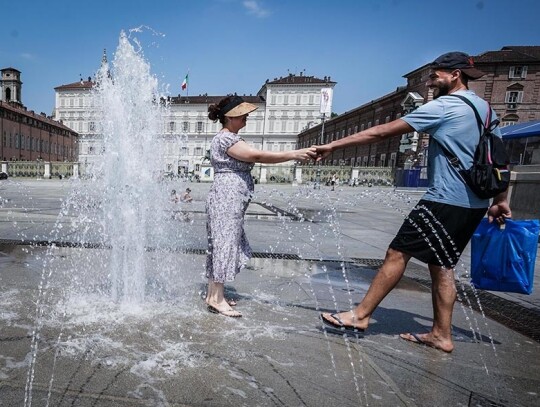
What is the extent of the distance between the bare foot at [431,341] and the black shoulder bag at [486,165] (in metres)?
0.96

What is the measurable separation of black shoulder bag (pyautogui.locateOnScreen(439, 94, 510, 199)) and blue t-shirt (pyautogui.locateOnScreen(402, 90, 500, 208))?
26 millimetres

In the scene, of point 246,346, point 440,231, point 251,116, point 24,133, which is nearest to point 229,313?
point 246,346

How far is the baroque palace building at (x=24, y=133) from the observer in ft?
181

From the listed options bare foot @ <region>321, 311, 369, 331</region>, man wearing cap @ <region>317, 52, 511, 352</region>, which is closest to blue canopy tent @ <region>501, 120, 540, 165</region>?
man wearing cap @ <region>317, 52, 511, 352</region>

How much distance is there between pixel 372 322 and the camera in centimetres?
289

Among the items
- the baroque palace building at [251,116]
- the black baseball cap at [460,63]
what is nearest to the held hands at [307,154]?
the black baseball cap at [460,63]

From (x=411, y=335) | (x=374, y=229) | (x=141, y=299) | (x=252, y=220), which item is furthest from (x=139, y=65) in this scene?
(x=374, y=229)

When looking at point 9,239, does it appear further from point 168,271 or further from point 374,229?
point 374,229

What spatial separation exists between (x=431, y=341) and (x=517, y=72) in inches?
1858

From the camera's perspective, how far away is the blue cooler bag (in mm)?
2473

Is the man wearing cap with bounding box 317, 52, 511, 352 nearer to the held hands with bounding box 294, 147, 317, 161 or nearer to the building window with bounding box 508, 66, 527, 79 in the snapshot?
the held hands with bounding box 294, 147, 317, 161

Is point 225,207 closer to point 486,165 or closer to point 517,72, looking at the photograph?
point 486,165

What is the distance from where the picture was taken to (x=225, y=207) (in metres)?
2.85

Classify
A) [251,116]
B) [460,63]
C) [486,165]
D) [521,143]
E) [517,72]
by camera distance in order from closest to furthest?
[486,165] → [460,63] → [521,143] → [517,72] → [251,116]
